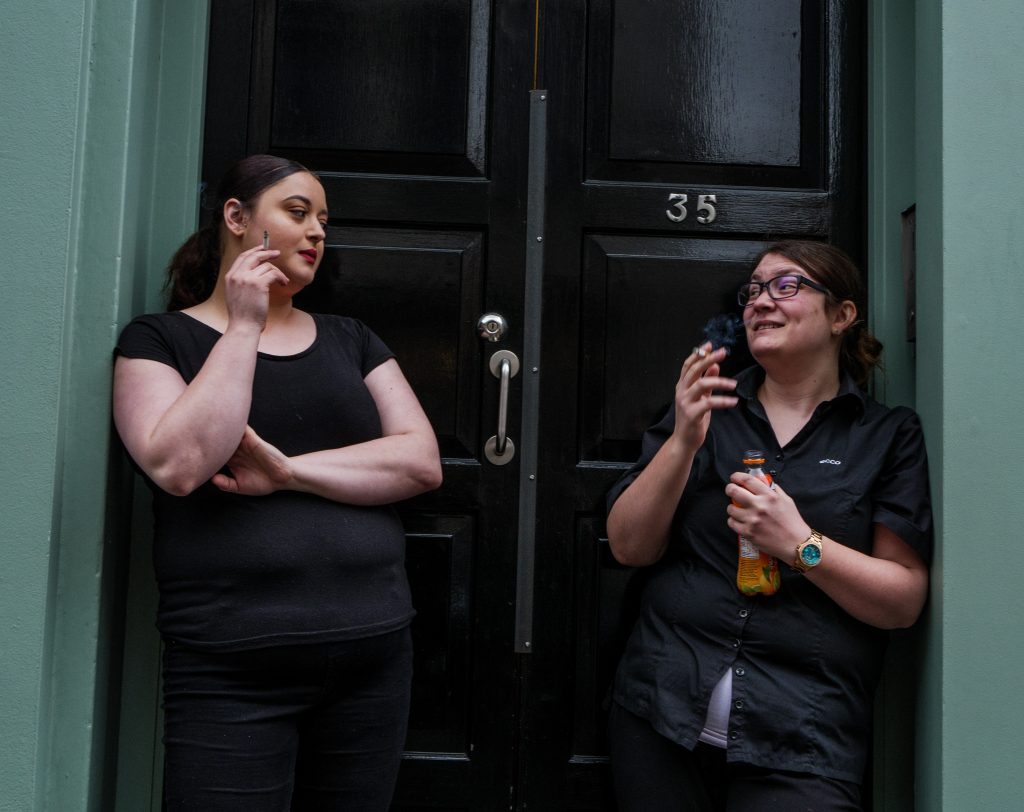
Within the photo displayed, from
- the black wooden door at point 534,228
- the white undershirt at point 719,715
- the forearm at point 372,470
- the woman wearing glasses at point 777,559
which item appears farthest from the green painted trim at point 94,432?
the white undershirt at point 719,715

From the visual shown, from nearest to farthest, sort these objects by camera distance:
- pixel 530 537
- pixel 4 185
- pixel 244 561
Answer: pixel 244 561 → pixel 4 185 → pixel 530 537

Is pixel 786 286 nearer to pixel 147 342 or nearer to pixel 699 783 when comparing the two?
pixel 699 783

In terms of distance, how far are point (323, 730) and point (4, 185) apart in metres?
1.43

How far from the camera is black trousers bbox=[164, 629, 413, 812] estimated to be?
6.70ft

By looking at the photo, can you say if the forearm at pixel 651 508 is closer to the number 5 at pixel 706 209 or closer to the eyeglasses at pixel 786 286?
the eyeglasses at pixel 786 286

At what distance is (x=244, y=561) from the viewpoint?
2.09 meters

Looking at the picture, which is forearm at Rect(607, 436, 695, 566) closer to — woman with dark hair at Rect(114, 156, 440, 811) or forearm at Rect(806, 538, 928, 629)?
forearm at Rect(806, 538, 928, 629)

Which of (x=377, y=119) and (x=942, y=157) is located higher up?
(x=377, y=119)

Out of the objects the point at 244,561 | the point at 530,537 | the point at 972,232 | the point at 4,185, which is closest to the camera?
the point at 244,561

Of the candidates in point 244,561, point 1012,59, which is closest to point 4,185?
point 244,561

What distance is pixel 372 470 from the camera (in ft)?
7.36

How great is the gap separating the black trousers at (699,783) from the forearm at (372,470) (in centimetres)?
74

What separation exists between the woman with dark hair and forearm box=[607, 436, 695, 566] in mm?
469

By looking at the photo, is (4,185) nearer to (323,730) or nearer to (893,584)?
(323,730)
